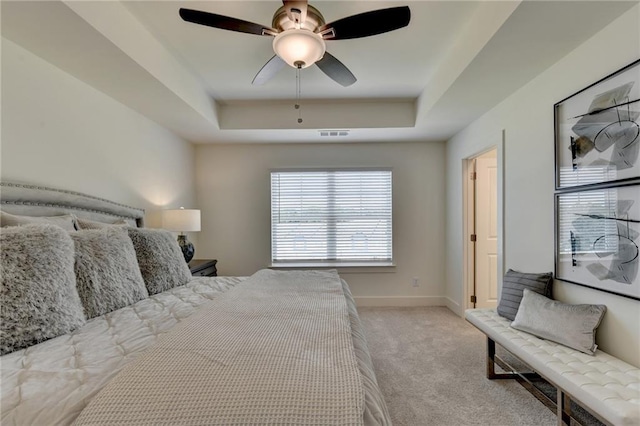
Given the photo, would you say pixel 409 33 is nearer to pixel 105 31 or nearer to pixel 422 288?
pixel 105 31

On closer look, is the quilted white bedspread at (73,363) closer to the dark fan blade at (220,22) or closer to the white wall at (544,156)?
the dark fan blade at (220,22)

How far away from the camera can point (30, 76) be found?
189 cm

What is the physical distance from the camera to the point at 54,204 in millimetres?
1981

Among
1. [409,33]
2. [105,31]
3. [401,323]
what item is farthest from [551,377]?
[105,31]

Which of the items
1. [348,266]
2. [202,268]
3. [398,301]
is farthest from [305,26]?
[398,301]

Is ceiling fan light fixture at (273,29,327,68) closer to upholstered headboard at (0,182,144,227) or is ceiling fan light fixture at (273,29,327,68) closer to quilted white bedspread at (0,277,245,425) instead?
quilted white bedspread at (0,277,245,425)

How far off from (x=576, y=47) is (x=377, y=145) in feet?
8.30

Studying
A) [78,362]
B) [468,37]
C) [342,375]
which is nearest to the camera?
[342,375]

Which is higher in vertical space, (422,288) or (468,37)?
(468,37)

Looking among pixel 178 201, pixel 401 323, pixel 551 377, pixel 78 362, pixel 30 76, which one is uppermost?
pixel 30 76

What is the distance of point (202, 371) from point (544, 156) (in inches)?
103

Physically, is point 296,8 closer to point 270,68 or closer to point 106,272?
point 270,68

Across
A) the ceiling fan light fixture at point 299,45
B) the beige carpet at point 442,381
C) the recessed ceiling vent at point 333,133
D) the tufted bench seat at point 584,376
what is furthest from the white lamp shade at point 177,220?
the tufted bench seat at point 584,376

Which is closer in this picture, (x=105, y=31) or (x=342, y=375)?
(x=342, y=375)
